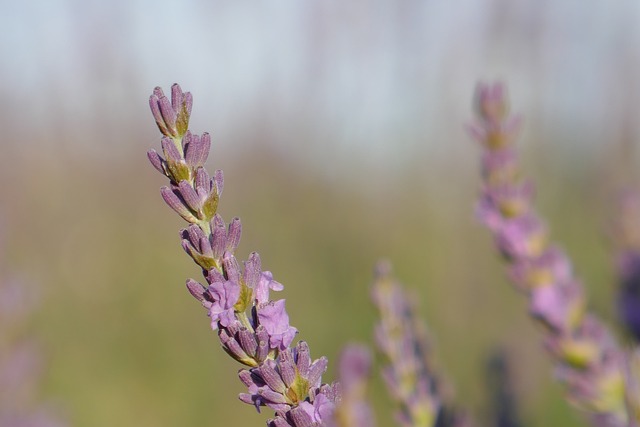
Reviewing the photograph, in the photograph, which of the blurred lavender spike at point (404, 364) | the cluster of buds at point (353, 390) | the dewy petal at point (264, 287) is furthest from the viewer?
the blurred lavender spike at point (404, 364)

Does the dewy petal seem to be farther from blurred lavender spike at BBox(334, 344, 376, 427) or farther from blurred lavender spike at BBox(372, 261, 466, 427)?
blurred lavender spike at BBox(372, 261, 466, 427)

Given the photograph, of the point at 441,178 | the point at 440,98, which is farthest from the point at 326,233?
the point at 440,98

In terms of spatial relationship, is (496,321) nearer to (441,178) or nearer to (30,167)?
(441,178)

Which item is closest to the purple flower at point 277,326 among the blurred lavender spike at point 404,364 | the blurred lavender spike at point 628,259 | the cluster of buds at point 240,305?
the cluster of buds at point 240,305

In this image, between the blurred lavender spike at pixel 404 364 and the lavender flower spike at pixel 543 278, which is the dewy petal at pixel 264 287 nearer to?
the blurred lavender spike at pixel 404 364

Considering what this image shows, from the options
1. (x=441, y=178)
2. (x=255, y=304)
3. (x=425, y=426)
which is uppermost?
(x=255, y=304)

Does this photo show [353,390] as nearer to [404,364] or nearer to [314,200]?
[404,364]

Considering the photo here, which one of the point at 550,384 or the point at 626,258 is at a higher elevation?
the point at 626,258

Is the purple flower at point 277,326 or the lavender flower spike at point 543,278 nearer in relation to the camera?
the purple flower at point 277,326
